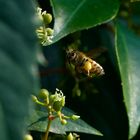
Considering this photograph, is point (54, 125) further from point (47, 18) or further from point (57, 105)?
point (47, 18)

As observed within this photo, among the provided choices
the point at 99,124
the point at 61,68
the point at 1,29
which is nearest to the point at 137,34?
the point at 61,68

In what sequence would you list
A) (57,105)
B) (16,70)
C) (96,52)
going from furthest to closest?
1. (96,52)
2. (57,105)
3. (16,70)

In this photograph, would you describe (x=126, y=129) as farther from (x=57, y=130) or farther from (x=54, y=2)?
(x=54, y=2)

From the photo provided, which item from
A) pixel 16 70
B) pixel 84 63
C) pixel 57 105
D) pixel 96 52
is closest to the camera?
pixel 16 70

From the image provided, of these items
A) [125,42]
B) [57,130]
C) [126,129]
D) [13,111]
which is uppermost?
[13,111]

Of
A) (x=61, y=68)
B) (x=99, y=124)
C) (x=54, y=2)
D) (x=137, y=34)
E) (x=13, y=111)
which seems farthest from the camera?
(x=99, y=124)

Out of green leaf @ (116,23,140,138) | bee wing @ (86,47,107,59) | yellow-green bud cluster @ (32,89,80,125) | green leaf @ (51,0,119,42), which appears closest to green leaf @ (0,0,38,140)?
green leaf @ (51,0,119,42)

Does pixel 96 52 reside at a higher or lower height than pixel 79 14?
lower

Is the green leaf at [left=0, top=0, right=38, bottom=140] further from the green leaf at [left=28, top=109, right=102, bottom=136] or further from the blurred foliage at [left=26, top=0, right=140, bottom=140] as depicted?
the green leaf at [left=28, top=109, right=102, bottom=136]

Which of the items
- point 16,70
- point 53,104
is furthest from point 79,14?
point 16,70
